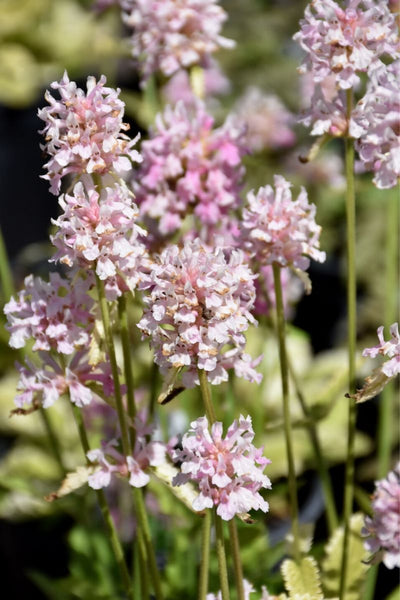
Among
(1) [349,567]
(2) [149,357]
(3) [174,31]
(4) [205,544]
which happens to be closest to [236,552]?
(4) [205,544]

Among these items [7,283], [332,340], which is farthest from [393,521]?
[332,340]

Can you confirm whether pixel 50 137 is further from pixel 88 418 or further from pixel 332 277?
pixel 332 277

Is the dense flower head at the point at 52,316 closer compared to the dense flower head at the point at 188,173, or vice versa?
the dense flower head at the point at 52,316

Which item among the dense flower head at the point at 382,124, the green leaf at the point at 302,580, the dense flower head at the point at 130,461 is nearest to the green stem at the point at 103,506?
the dense flower head at the point at 130,461

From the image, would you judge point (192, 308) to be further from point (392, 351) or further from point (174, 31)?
point (174, 31)

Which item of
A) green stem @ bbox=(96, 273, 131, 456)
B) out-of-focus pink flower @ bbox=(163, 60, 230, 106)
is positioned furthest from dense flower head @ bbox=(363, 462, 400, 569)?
out-of-focus pink flower @ bbox=(163, 60, 230, 106)

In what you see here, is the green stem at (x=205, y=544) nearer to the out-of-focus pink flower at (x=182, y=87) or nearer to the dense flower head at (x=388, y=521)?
the dense flower head at (x=388, y=521)
